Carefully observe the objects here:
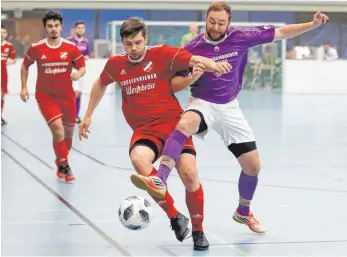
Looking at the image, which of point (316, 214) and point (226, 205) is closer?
point (316, 214)

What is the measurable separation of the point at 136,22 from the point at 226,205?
8.60ft

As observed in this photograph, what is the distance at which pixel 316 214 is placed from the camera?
775 cm

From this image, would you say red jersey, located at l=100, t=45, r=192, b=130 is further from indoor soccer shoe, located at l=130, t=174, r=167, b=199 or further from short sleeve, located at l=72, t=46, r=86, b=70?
short sleeve, located at l=72, t=46, r=86, b=70

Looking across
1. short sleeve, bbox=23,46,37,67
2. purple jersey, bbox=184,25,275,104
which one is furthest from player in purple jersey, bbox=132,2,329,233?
short sleeve, bbox=23,46,37,67

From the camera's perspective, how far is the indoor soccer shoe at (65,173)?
9883 millimetres

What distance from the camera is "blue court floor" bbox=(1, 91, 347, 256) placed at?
6.48m

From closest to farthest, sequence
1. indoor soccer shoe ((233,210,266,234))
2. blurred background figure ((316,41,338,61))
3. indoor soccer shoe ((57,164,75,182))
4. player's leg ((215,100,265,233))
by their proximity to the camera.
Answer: player's leg ((215,100,265,233)), indoor soccer shoe ((233,210,266,234)), indoor soccer shoe ((57,164,75,182)), blurred background figure ((316,41,338,61))

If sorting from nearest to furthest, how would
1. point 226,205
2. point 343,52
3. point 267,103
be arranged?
point 226,205 < point 267,103 < point 343,52

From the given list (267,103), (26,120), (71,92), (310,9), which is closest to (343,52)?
(310,9)

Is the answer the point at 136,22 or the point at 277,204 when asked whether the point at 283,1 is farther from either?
the point at 136,22

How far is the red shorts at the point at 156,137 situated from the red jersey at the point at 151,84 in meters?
0.05

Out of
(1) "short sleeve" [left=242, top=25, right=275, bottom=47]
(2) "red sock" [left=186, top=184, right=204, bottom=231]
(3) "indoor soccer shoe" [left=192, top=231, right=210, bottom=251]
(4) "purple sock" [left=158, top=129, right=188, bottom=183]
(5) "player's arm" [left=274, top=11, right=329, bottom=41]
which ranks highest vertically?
(5) "player's arm" [left=274, top=11, right=329, bottom=41]

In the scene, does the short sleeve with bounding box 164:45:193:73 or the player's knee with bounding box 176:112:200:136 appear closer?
the player's knee with bounding box 176:112:200:136

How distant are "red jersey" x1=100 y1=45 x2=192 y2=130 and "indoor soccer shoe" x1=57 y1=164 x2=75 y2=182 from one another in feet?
11.3
